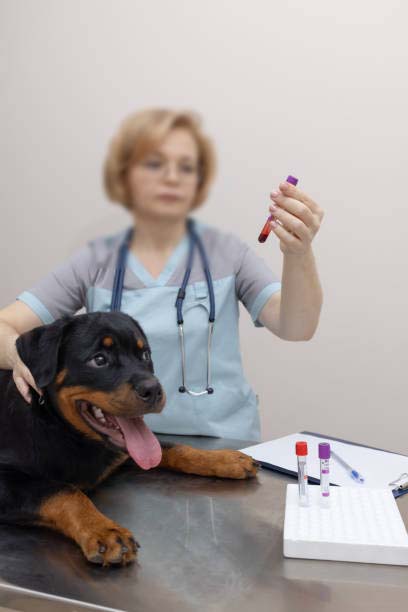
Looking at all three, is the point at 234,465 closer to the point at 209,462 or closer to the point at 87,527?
the point at 209,462

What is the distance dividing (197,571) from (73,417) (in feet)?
0.88

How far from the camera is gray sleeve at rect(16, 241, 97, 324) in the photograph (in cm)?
90

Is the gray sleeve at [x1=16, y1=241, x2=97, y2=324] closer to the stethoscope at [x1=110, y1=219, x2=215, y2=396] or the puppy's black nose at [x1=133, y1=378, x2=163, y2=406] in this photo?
the stethoscope at [x1=110, y1=219, x2=215, y2=396]

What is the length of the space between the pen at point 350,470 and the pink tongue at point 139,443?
0.93 feet

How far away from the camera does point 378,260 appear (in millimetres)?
1517

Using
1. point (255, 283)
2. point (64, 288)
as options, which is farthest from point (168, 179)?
point (255, 283)

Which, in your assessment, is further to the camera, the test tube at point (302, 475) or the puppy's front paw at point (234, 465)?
the puppy's front paw at point (234, 465)

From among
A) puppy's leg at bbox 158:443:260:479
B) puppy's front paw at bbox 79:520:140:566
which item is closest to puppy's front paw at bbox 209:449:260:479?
puppy's leg at bbox 158:443:260:479

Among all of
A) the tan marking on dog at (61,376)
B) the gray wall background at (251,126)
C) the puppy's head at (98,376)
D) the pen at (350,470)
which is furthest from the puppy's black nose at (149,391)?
the pen at (350,470)

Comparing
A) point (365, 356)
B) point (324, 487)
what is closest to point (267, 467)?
point (324, 487)

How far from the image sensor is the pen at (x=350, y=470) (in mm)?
871

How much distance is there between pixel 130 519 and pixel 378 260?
978 mm

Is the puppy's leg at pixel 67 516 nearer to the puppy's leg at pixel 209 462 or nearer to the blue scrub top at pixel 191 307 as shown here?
the puppy's leg at pixel 209 462

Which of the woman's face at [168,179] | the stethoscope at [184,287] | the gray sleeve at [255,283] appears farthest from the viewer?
the gray sleeve at [255,283]
